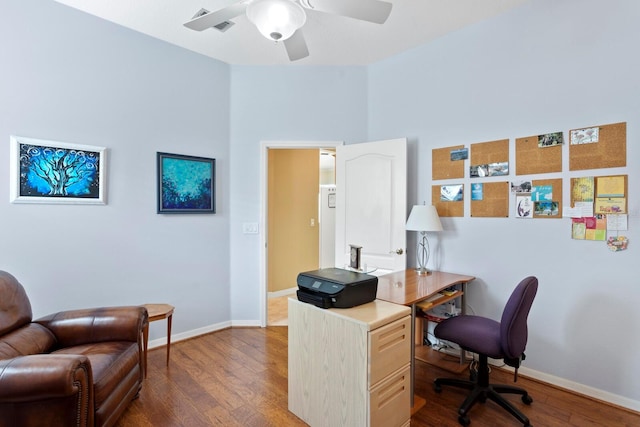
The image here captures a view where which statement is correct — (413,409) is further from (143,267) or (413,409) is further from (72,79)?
(72,79)

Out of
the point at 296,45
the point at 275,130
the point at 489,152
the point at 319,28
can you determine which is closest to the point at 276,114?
the point at 275,130

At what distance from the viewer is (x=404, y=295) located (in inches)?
84.0

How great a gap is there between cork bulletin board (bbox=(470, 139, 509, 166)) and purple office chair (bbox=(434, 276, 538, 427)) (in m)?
1.11

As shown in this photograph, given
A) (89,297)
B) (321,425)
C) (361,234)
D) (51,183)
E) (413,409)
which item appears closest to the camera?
(321,425)

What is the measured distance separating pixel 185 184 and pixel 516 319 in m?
2.99

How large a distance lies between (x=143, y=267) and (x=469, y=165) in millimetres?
3119

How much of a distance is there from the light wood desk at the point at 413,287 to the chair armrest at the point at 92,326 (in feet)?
5.42

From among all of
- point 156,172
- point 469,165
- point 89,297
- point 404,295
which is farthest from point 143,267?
point 469,165

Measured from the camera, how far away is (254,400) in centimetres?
219

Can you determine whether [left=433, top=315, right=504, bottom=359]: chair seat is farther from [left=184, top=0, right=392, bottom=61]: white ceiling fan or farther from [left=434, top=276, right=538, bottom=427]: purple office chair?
[left=184, top=0, right=392, bottom=61]: white ceiling fan

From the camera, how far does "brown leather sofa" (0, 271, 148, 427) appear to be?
1.40 m

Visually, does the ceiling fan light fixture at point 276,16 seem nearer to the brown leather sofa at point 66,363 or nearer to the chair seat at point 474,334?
the brown leather sofa at point 66,363

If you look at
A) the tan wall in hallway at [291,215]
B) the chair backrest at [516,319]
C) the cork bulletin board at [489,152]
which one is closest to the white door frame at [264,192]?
the tan wall in hallway at [291,215]

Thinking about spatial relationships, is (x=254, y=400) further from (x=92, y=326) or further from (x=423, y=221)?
(x=423, y=221)
